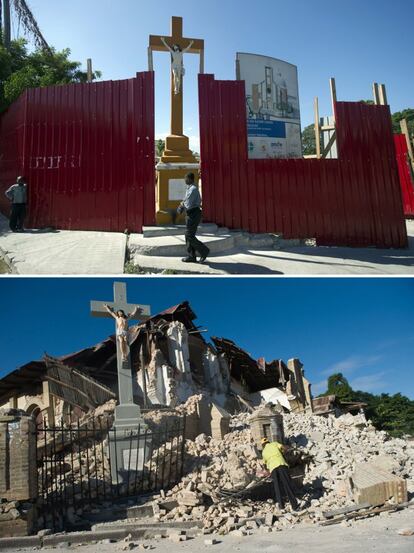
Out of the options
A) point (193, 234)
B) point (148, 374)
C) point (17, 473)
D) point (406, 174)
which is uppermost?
point (406, 174)

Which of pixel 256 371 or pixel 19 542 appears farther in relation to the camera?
pixel 256 371

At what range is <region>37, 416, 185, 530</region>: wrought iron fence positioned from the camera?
302 inches

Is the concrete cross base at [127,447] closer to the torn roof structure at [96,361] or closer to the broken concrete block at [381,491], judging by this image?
the broken concrete block at [381,491]

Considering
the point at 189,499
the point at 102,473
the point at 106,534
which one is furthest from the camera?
the point at 102,473

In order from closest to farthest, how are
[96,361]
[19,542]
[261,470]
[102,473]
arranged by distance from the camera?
1. [19,542]
2. [102,473]
3. [261,470]
4. [96,361]

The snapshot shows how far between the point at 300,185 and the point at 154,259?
548 centimetres

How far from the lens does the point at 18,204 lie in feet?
41.9

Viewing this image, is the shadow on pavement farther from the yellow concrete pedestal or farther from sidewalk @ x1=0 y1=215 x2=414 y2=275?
the yellow concrete pedestal

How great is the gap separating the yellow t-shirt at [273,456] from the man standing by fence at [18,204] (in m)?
8.09

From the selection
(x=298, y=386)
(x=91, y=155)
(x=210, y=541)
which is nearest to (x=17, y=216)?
(x=91, y=155)

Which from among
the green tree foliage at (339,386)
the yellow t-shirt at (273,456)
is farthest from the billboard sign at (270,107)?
the green tree foliage at (339,386)

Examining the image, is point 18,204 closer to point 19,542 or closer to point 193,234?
point 193,234

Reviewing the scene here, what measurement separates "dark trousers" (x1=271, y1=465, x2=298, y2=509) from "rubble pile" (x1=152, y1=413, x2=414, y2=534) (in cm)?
12

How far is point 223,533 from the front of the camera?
22.9 feet
